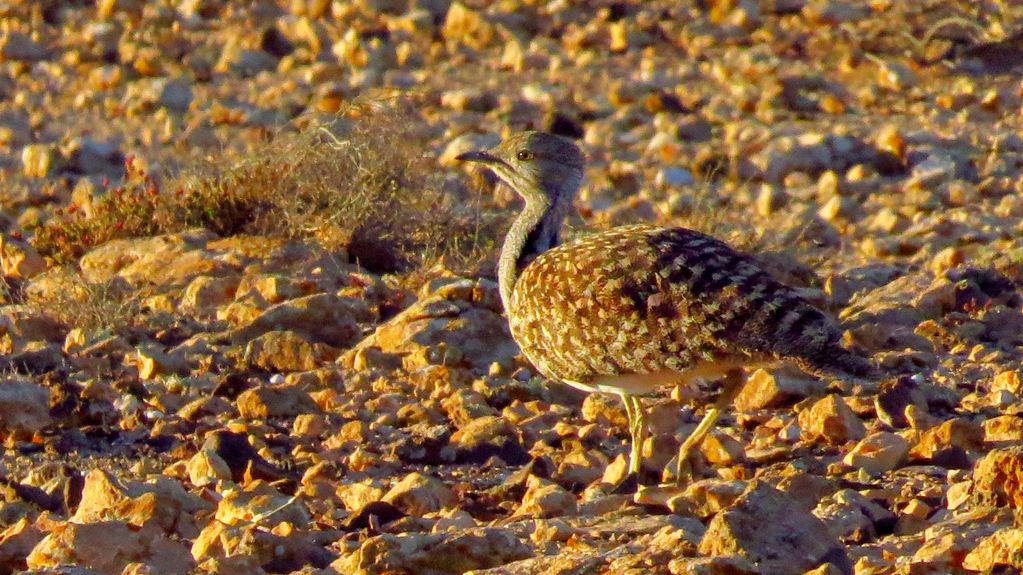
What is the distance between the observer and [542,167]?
756 cm

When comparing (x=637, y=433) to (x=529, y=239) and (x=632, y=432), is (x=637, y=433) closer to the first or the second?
(x=632, y=432)

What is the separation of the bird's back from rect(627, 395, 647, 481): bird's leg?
0.19 m

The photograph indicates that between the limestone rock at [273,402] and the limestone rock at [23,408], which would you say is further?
the limestone rock at [273,402]

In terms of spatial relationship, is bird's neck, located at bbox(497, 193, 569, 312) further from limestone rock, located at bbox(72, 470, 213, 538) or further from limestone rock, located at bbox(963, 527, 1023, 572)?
limestone rock, located at bbox(963, 527, 1023, 572)

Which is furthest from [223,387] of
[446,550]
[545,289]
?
[446,550]

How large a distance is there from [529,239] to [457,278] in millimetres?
1283

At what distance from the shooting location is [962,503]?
5402 mm

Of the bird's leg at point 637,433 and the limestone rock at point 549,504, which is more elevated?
the limestone rock at point 549,504

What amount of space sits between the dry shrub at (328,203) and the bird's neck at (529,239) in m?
1.50

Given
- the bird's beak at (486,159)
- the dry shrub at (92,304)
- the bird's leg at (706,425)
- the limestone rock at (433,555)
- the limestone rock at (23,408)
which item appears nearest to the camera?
the limestone rock at (433,555)

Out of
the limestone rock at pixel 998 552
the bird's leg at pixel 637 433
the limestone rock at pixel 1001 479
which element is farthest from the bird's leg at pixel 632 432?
the limestone rock at pixel 998 552

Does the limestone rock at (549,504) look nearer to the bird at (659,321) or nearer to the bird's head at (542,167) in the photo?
the bird at (659,321)

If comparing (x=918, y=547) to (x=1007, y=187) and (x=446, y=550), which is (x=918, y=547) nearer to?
(x=446, y=550)

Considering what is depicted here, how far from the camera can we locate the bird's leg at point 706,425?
6.15 metres
